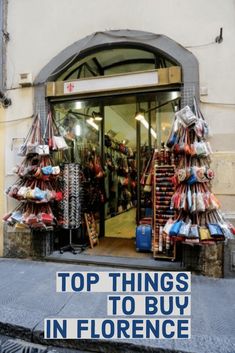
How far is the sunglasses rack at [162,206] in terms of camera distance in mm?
4570

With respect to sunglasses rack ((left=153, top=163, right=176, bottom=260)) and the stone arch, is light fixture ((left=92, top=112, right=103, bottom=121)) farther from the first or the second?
sunglasses rack ((left=153, top=163, right=176, bottom=260))

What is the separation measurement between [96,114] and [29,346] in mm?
5255

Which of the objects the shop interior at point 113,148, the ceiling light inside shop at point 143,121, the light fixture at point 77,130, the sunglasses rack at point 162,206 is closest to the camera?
the sunglasses rack at point 162,206

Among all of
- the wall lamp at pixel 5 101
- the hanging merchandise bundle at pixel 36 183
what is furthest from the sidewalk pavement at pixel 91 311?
the wall lamp at pixel 5 101

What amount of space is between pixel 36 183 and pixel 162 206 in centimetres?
229

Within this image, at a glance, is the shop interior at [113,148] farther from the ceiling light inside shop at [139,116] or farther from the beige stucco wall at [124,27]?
the beige stucco wall at [124,27]

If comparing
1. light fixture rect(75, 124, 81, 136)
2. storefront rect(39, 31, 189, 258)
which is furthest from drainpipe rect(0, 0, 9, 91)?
light fixture rect(75, 124, 81, 136)

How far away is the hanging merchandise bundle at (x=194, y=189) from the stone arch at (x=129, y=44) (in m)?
0.61

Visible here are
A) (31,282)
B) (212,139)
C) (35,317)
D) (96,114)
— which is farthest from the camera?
(96,114)

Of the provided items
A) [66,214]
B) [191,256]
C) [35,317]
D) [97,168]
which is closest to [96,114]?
[97,168]

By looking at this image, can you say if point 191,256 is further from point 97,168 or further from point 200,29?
point 200,29

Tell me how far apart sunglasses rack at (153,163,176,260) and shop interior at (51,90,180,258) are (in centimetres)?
40

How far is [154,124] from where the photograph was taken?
608 centimetres

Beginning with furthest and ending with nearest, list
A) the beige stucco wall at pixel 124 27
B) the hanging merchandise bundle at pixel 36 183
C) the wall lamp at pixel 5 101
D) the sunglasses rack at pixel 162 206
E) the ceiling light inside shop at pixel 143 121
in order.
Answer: the ceiling light inside shop at pixel 143 121
the wall lamp at pixel 5 101
the sunglasses rack at pixel 162 206
the hanging merchandise bundle at pixel 36 183
the beige stucco wall at pixel 124 27
